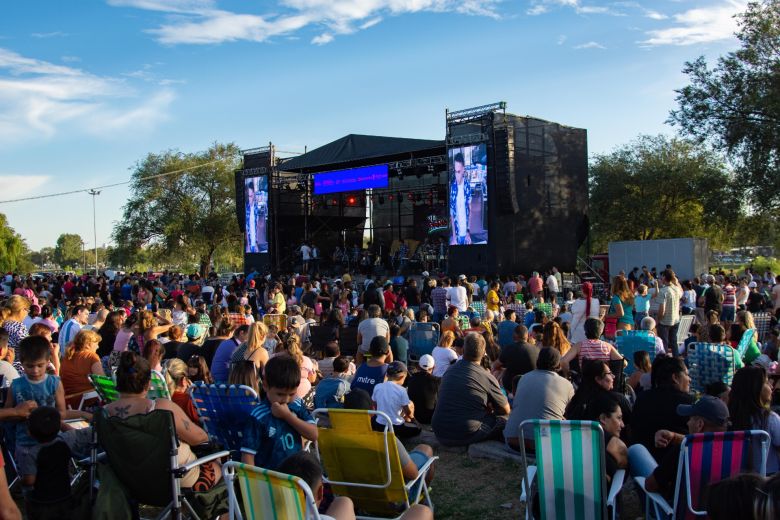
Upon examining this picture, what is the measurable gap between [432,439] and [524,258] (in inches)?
559

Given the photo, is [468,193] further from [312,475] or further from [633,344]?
[312,475]

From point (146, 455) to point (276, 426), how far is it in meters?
0.65

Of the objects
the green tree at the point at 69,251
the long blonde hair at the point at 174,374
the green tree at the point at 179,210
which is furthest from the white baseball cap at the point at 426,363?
the green tree at the point at 69,251

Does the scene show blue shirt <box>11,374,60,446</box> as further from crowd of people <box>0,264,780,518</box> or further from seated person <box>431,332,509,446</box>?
seated person <box>431,332,509,446</box>

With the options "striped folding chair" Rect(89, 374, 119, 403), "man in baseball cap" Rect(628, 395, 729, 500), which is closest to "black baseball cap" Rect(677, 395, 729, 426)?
"man in baseball cap" Rect(628, 395, 729, 500)

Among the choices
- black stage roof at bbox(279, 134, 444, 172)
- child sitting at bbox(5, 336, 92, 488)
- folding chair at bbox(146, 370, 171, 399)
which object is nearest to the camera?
child sitting at bbox(5, 336, 92, 488)

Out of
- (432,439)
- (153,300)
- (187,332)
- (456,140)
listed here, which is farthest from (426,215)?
(432,439)

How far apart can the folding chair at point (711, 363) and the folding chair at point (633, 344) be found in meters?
0.71

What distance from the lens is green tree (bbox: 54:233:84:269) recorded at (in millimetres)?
117306

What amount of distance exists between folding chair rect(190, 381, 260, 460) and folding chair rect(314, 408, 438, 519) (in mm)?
666

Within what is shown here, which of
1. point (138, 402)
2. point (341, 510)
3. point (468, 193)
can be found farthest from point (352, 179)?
point (341, 510)

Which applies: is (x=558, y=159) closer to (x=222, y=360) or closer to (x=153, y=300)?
(x=153, y=300)

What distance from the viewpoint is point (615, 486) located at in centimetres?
326

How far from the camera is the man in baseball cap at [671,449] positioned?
3125 millimetres
